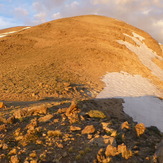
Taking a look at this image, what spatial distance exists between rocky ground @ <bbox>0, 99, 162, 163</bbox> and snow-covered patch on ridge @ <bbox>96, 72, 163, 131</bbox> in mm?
7433

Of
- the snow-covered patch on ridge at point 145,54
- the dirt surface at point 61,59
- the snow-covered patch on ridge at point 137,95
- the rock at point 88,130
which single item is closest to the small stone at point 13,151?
the rock at point 88,130

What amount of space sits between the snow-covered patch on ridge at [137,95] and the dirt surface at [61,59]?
1.16 meters

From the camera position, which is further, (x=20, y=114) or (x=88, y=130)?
(x=20, y=114)

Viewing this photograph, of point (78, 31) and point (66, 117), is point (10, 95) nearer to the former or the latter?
point (66, 117)

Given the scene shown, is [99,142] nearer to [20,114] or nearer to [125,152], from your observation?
[125,152]

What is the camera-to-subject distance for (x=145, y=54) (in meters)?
34.3

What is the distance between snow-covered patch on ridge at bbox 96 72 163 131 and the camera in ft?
49.7

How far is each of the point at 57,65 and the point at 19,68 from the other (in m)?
4.02

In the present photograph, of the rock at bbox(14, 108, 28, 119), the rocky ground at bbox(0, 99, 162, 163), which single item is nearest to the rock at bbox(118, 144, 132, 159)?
the rocky ground at bbox(0, 99, 162, 163)

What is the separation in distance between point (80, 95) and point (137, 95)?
7.00 metres

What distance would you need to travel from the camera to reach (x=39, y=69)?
18.7 meters

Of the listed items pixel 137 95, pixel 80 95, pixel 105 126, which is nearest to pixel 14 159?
pixel 105 126

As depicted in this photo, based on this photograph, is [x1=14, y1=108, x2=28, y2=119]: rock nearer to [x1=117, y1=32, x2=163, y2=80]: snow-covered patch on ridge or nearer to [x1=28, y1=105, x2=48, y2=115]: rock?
[x1=28, y1=105, x2=48, y2=115]: rock

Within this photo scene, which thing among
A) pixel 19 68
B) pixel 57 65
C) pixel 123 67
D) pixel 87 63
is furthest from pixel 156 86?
pixel 19 68
